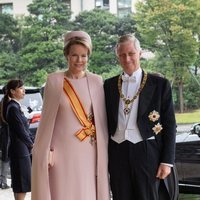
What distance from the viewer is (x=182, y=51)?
527 centimetres

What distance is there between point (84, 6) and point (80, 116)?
420 centimetres

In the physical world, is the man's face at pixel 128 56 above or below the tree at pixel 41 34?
below

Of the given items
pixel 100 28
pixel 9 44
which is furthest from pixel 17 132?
pixel 9 44

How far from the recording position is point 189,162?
3.97m

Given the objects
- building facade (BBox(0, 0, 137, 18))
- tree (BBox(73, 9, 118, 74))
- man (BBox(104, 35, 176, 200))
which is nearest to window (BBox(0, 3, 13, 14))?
building facade (BBox(0, 0, 137, 18))

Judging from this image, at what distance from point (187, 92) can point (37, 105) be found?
1.99 m

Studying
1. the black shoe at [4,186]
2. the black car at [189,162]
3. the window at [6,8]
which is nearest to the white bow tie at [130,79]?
the black car at [189,162]

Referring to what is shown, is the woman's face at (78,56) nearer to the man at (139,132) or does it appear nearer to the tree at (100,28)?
the man at (139,132)

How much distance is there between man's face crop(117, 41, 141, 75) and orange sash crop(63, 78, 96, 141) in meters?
0.28

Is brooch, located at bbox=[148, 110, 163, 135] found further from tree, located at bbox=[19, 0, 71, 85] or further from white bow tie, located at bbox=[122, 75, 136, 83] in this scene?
tree, located at bbox=[19, 0, 71, 85]

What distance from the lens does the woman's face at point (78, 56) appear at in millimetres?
2062

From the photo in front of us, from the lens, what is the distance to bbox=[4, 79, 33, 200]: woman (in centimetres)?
346

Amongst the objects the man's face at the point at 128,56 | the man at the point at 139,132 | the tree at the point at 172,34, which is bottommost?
the man at the point at 139,132

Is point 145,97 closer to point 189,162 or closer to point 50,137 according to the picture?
point 50,137
